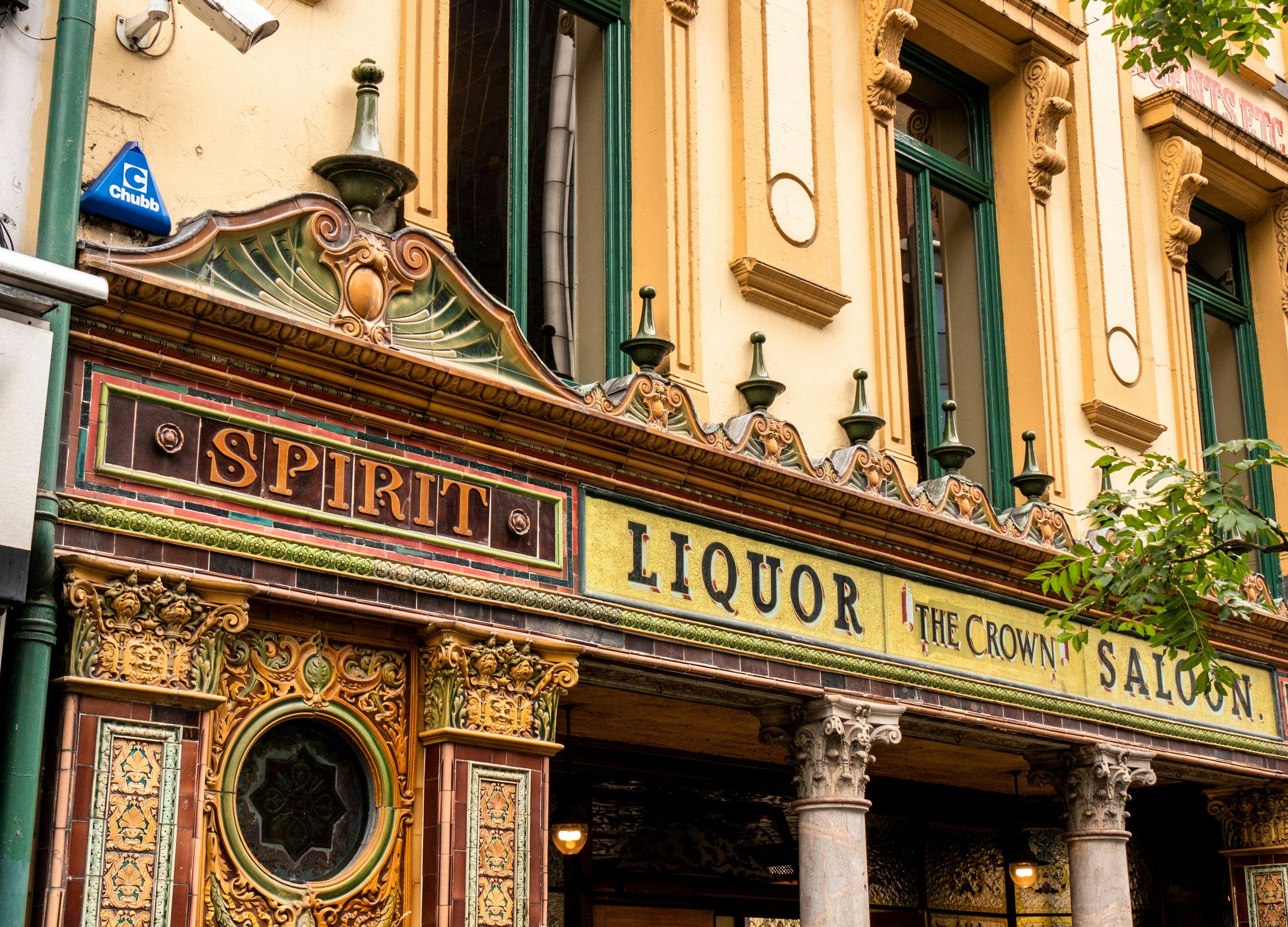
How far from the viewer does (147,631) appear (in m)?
6.76

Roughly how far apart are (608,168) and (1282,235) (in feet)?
28.6

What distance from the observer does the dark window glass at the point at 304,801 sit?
726cm

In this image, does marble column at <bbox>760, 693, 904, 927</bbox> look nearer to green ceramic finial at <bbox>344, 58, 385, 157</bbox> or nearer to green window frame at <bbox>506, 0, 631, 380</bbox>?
green window frame at <bbox>506, 0, 631, 380</bbox>

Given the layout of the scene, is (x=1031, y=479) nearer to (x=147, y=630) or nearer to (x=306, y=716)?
(x=306, y=716)

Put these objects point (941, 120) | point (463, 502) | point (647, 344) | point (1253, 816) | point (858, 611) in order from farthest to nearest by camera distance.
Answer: point (941, 120) < point (1253, 816) < point (858, 611) < point (647, 344) < point (463, 502)

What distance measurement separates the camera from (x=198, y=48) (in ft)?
25.7

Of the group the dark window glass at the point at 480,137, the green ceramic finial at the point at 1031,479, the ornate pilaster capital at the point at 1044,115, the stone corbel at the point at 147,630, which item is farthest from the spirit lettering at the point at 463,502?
the ornate pilaster capital at the point at 1044,115

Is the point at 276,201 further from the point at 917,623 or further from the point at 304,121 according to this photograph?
the point at 917,623

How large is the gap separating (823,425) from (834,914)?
3115mm

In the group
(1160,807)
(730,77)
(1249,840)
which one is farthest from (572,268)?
(1160,807)

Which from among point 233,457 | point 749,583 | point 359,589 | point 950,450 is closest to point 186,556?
point 233,457

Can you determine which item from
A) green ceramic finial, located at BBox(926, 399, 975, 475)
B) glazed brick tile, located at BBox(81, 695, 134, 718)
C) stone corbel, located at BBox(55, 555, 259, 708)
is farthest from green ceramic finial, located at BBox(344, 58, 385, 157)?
green ceramic finial, located at BBox(926, 399, 975, 475)

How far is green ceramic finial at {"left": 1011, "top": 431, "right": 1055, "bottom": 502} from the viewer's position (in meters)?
11.7

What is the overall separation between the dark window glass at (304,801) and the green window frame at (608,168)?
2.89 m
